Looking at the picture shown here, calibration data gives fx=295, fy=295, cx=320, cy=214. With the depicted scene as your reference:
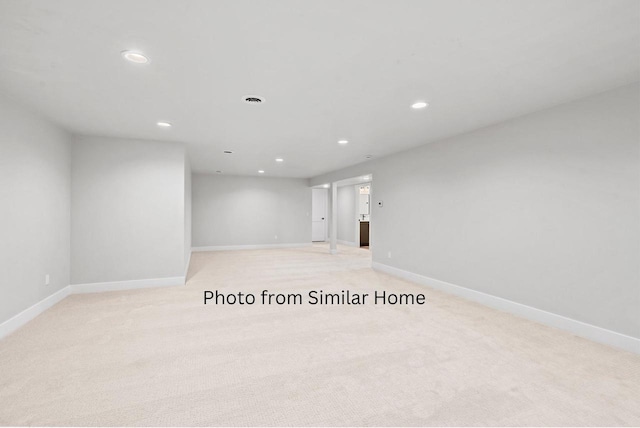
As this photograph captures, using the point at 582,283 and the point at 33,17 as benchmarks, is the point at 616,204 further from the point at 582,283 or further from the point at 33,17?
the point at 33,17

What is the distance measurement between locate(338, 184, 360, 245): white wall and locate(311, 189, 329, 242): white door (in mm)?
713

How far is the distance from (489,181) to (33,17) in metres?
4.64

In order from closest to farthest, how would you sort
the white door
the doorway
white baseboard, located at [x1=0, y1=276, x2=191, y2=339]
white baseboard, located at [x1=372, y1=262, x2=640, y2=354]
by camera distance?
white baseboard, located at [x1=372, y1=262, x2=640, y2=354], white baseboard, located at [x1=0, y1=276, x2=191, y2=339], the doorway, the white door

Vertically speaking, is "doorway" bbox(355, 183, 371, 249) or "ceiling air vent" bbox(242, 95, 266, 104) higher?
"ceiling air vent" bbox(242, 95, 266, 104)

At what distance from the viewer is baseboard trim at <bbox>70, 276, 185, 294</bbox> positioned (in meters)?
4.51

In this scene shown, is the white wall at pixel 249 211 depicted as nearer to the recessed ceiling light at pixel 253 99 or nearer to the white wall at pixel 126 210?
the white wall at pixel 126 210

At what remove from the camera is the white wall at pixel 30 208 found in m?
2.97

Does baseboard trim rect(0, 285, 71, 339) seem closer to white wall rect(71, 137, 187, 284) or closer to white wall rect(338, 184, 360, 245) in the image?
white wall rect(71, 137, 187, 284)

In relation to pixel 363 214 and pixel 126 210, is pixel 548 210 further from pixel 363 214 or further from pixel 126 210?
pixel 363 214

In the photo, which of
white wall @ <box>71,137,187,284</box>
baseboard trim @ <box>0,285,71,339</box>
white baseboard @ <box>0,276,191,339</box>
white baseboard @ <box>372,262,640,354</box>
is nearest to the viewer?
white baseboard @ <box>372,262,640,354</box>

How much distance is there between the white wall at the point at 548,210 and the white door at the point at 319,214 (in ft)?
22.5

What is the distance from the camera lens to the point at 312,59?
7.40 ft

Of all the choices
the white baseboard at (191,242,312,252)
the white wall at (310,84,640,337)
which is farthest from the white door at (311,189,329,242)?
the white wall at (310,84,640,337)

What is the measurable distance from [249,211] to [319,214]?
3188 mm
